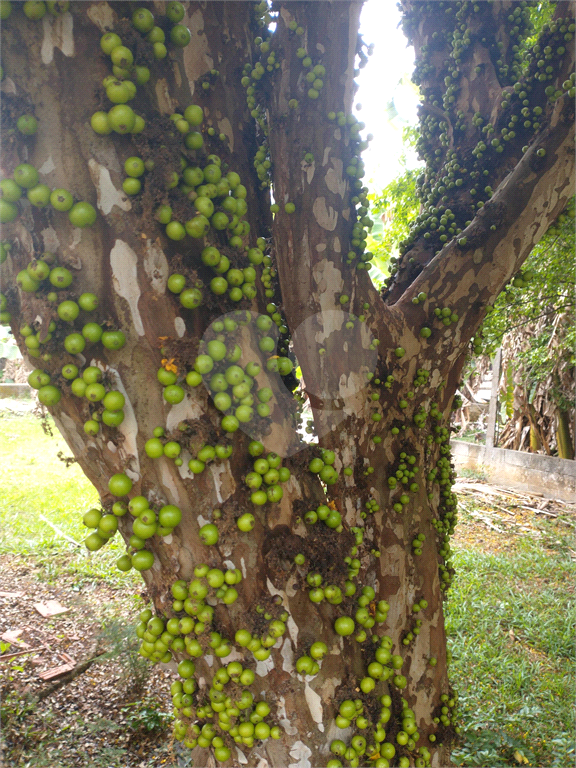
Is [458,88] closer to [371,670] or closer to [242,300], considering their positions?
[242,300]

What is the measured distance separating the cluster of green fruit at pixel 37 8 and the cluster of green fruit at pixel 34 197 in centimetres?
44

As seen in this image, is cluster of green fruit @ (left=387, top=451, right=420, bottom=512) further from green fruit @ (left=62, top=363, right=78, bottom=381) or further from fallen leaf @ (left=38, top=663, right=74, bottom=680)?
fallen leaf @ (left=38, top=663, right=74, bottom=680)

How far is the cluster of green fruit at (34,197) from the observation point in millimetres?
1464

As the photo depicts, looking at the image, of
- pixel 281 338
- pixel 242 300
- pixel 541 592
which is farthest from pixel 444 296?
pixel 541 592

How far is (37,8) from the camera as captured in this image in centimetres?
146

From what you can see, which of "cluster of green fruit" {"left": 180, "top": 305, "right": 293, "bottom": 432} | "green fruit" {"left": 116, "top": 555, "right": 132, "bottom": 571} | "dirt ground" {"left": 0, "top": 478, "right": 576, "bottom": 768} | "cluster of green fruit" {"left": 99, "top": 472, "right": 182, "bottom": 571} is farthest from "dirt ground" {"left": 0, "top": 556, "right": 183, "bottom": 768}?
"cluster of green fruit" {"left": 180, "top": 305, "right": 293, "bottom": 432}

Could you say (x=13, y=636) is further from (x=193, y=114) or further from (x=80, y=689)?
(x=193, y=114)

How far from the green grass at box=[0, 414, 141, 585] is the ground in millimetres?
28

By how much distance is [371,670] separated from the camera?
1954mm

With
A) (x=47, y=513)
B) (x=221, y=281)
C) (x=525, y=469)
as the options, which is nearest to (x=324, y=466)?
(x=221, y=281)

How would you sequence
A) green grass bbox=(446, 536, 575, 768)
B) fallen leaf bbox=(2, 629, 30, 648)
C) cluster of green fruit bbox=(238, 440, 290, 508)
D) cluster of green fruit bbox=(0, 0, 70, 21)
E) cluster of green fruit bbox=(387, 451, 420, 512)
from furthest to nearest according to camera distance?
1. fallen leaf bbox=(2, 629, 30, 648)
2. green grass bbox=(446, 536, 575, 768)
3. cluster of green fruit bbox=(387, 451, 420, 512)
4. cluster of green fruit bbox=(238, 440, 290, 508)
5. cluster of green fruit bbox=(0, 0, 70, 21)

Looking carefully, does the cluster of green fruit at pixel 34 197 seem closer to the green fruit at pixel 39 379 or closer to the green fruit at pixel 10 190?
the green fruit at pixel 10 190

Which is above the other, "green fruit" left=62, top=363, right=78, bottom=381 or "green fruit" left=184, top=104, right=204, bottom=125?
A: "green fruit" left=184, top=104, right=204, bottom=125

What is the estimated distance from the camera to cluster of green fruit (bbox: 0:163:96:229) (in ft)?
4.80
